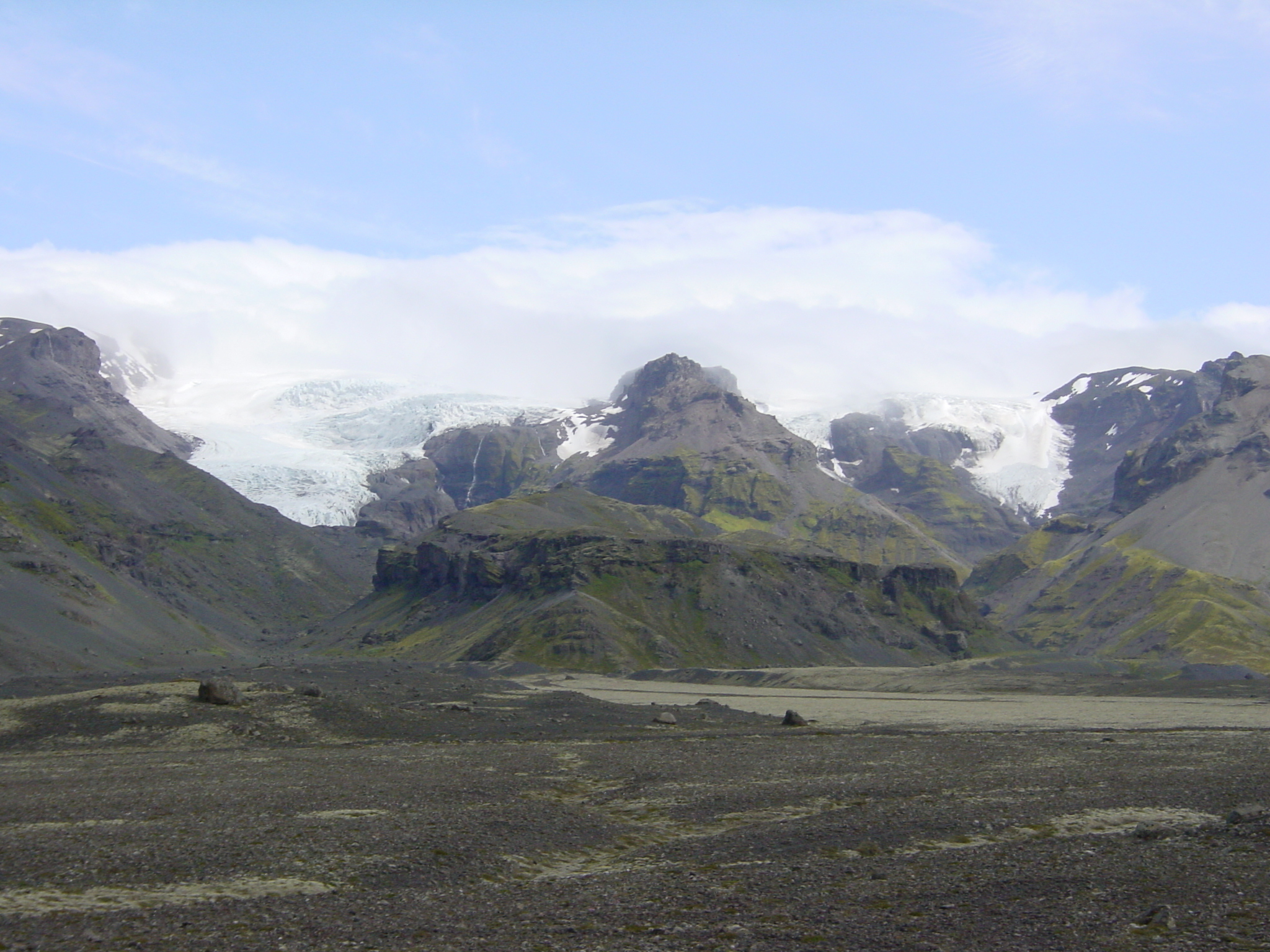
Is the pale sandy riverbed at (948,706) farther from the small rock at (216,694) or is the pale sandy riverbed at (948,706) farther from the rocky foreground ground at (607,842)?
the small rock at (216,694)

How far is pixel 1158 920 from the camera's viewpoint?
24.7m

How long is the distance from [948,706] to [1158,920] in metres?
104

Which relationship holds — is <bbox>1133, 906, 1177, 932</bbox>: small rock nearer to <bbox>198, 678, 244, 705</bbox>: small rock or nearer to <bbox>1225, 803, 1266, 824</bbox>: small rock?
<bbox>1225, 803, 1266, 824</bbox>: small rock

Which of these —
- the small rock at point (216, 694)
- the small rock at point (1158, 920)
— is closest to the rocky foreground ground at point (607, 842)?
the small rock at point (1158, 920)

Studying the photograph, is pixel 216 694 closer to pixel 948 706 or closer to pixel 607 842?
Answer: pixel 607 842

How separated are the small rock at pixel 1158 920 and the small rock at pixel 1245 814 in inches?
472

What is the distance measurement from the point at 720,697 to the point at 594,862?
10911 centimetres

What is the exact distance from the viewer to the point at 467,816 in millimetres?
40625

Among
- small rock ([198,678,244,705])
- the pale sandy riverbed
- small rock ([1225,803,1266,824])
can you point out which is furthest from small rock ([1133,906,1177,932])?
the pale sandy riverbed

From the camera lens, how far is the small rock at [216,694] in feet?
239

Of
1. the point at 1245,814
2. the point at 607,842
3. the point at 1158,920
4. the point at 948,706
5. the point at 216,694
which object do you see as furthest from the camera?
the point at 948,706

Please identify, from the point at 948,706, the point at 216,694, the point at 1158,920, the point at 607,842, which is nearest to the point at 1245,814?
the point at 1158,920

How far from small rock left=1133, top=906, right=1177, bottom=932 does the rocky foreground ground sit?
0.16 metres

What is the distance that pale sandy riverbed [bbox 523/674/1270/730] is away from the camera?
308ft
